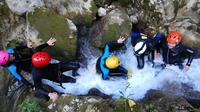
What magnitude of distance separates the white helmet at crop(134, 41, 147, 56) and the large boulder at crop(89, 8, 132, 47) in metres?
0.61

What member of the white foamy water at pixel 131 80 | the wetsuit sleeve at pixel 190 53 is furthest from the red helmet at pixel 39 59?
the wetsuit sleeve at pixel 190 53

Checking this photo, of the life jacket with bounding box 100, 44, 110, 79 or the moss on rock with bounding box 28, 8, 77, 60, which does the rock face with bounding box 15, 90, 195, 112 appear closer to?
the life jacket with bounding box 100, 44, 110, 79

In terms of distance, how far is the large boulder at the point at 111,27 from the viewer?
9345 mm

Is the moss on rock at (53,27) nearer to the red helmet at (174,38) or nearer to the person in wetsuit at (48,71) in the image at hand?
the person in wetsuit at (48,71)

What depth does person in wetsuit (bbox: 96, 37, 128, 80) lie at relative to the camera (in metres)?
8.87

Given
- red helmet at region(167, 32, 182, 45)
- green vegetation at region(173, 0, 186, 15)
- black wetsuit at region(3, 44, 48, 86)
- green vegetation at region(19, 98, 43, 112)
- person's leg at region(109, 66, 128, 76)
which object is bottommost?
green vegetation at region(19, 98, 43, 112)

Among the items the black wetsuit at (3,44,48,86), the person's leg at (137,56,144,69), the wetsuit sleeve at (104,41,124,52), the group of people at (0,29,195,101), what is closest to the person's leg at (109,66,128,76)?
the group of people at (0,29,195,101)

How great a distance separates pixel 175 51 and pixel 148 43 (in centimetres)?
71

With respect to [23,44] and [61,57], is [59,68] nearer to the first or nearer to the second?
[61,57]

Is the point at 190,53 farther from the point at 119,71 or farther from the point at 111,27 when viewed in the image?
the point at 111,27

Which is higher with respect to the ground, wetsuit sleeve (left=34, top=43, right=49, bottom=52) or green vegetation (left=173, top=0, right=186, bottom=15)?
green vegetation (left=173, top=0, right=186, bottom=15)

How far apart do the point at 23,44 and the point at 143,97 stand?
364cm

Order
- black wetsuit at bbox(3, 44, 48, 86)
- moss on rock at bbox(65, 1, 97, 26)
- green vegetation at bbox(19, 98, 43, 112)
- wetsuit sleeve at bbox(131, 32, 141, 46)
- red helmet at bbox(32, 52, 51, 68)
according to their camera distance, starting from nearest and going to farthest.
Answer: green vegetation at bbox(19, 98, 43, 112), red helmet at bbox(32, 52, 51, 68), black wetsuit at bbox(3, 44, 48, 86), wetsuit sleeve at bbox(131, 32, 141, 46), moss on rock at bbox(65, 1, 97, 26)

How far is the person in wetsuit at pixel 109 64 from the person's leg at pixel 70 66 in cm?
60
